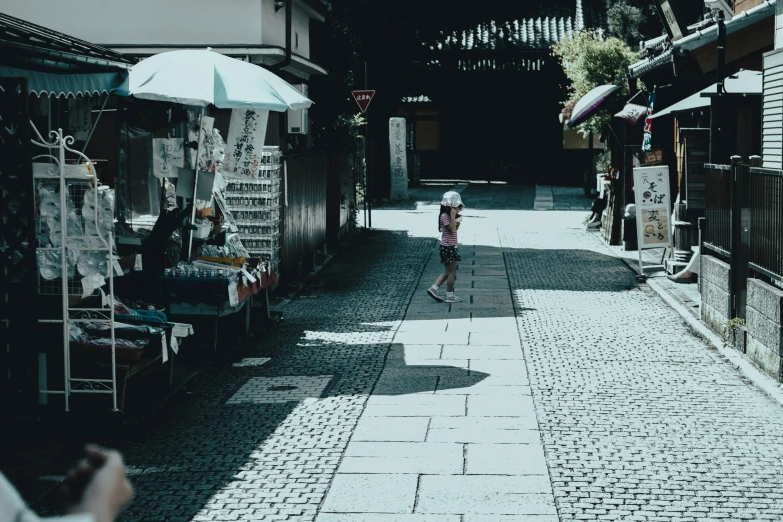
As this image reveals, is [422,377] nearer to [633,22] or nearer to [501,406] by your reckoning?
[501,406]

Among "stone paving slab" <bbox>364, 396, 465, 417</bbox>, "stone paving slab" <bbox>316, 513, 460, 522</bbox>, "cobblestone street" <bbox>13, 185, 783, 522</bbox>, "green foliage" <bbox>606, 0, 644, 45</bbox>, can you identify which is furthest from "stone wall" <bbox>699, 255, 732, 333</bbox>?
"green foliage" <bbox>606, 0, 644, 45</bbox>

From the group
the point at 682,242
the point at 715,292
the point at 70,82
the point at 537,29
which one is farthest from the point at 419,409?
the point at 537,29

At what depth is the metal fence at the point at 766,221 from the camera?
1016cm

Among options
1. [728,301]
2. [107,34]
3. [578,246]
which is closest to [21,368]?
[728,301]

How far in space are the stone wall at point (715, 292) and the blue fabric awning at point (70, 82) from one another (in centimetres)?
694

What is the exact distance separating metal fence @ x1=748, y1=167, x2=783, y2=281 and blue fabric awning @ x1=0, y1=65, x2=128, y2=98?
638 centimetres

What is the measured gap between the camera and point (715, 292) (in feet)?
40.4

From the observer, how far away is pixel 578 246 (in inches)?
867

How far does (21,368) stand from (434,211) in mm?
23349

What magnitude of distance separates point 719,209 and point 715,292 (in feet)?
3.49

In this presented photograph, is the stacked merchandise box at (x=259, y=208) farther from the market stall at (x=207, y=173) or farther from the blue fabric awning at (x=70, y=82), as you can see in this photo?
the blue fabric awning at (x=70, y=82)

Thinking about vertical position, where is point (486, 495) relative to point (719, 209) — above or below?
below

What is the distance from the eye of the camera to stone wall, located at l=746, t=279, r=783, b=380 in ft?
31.7

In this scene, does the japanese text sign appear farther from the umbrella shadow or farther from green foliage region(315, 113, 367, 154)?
green foliage region(315, 113, 367, 154)
